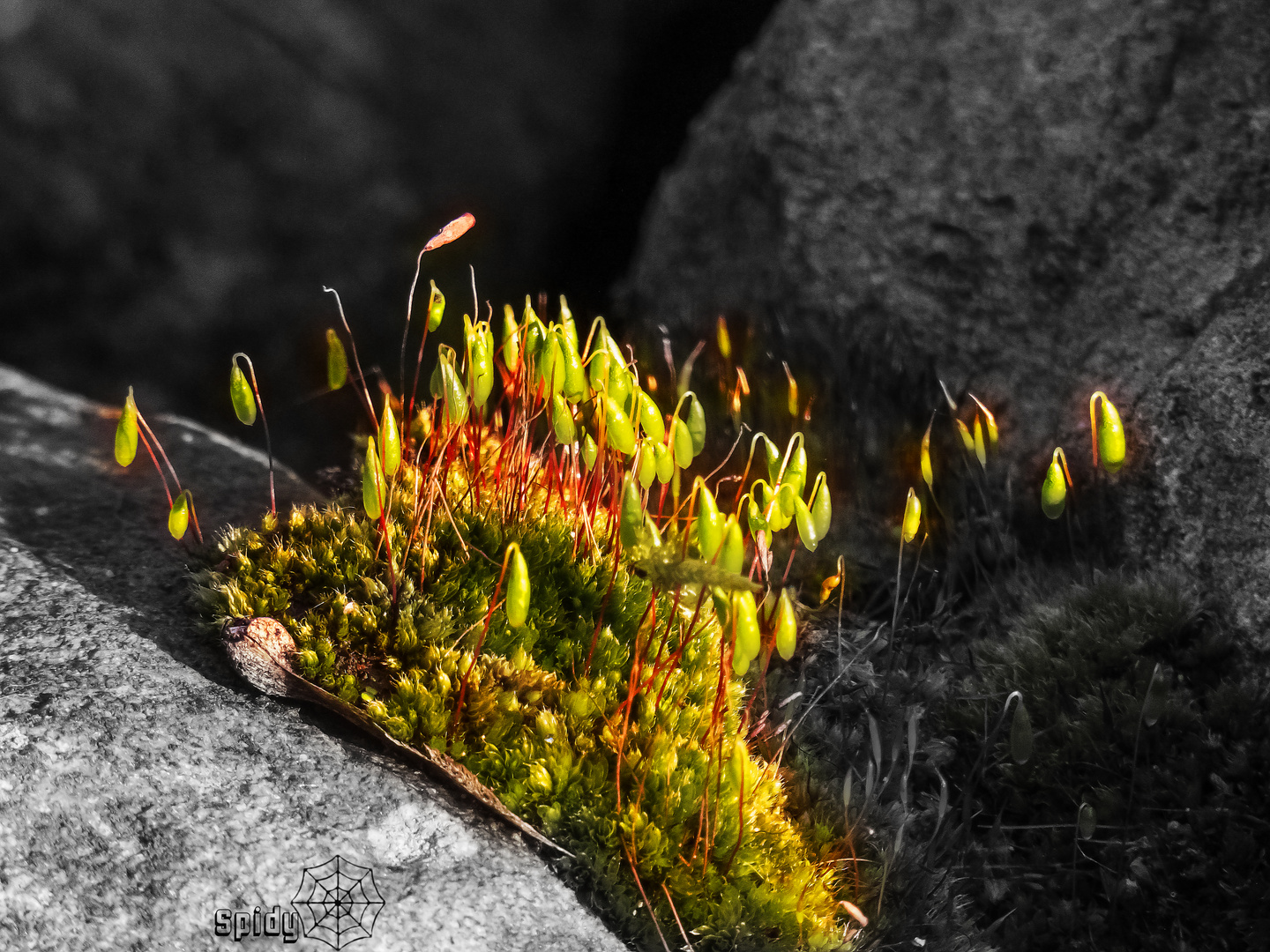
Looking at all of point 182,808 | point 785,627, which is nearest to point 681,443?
point 785,627

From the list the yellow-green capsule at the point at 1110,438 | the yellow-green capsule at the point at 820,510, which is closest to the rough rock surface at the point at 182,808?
the yellow-green capsule at the point at 820,510

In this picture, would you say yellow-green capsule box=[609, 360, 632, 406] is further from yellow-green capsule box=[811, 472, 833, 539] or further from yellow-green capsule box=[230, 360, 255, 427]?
yellow-green capsule box=[230, 360, 255, 427]

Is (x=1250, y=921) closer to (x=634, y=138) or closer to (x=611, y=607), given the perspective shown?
(x=611, y=607)

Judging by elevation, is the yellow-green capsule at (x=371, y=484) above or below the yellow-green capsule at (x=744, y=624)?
below

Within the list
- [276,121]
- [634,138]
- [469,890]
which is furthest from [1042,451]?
[276,121]

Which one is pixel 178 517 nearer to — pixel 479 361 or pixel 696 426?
pixel 479 361

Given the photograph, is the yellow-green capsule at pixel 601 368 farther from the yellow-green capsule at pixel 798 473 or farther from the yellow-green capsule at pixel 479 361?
the yellow-green capsule at pixel 798 473
